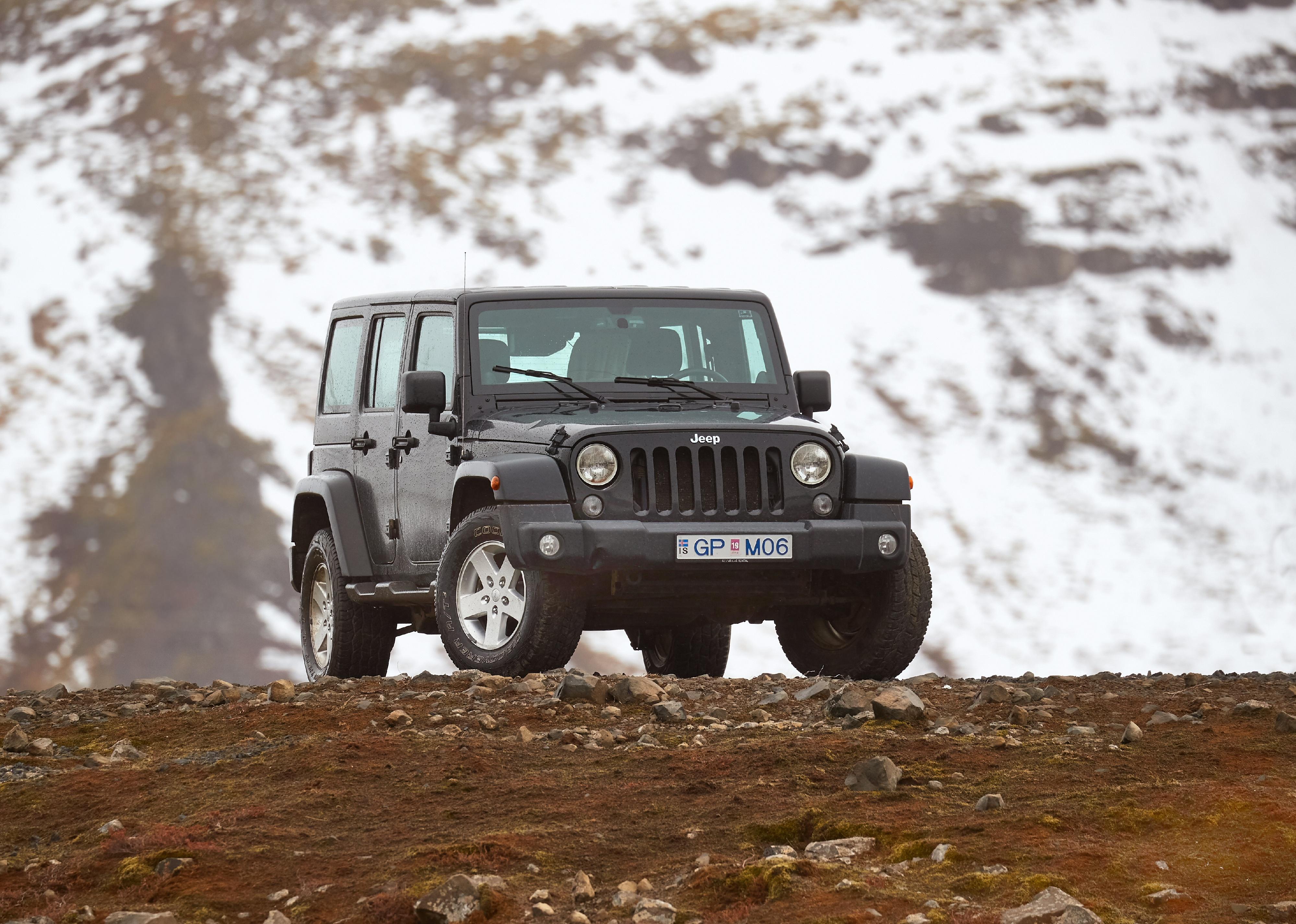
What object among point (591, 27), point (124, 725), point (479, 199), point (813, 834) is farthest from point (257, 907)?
point (591, 27)

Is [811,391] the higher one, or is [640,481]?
[811,391]

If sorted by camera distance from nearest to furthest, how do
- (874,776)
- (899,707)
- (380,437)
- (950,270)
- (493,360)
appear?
(874,776) → (899,707) → (493,360) → (380,437) → (950,270)

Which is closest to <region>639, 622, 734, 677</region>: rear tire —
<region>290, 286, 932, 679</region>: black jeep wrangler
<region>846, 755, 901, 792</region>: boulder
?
<region>290, 286, 932, 679</region>: black jeep wrangler

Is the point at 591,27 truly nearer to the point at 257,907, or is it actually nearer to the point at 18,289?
the point at 18,289

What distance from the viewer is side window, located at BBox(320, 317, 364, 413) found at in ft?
39.4

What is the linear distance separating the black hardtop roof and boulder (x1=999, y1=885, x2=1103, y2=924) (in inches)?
222

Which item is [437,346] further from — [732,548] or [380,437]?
[732,548]

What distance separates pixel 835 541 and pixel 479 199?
98.5 meters

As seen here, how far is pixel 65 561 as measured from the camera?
81.8 m

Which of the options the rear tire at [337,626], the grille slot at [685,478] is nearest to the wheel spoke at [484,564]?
the grille slot at [685,478]

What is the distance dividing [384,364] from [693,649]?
3075 millimetres

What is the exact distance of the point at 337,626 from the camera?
39.0 ft

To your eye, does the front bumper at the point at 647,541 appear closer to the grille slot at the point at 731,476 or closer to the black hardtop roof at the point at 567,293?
the grille slot at the point at 731,476

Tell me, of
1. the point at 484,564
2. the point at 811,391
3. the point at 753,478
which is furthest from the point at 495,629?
the point at 811,391
